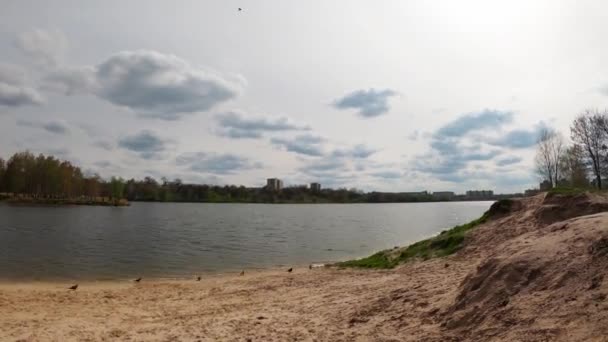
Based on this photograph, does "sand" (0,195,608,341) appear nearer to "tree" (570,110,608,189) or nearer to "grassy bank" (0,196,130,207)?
"tree" (570,110,608,189)

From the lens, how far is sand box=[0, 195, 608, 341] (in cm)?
702

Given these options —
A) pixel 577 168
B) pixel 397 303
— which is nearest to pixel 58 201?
pixel 577 168

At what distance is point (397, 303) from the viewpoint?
1069 centimetres

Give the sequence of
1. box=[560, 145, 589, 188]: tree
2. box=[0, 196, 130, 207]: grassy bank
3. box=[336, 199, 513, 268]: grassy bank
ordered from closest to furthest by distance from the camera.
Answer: box=[336, 199, 513, 268]: grassy bank < box=[560, 145, 589, 188]: tree < box=[0, 196, 130, 207]: grassy bank

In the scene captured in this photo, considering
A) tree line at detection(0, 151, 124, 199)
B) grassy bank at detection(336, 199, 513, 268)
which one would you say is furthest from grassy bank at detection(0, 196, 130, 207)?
grassy bank at detection(336, 199, 513, 268)

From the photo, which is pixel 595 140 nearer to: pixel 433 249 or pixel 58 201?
pixel 433 249

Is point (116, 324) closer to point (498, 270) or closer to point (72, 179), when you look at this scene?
point (498, 270)

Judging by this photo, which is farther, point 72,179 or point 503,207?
point 72,179

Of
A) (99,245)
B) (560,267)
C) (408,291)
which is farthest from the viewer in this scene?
(99,245)

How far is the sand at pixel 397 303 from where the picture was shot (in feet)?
23.0

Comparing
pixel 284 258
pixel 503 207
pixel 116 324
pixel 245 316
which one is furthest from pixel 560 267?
pixel 284 258

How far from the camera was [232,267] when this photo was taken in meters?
29.0

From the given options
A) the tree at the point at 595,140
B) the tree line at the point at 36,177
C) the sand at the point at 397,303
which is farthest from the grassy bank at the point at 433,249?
the tree line at the point at 36,177

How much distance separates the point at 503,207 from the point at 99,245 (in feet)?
108
